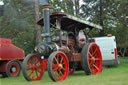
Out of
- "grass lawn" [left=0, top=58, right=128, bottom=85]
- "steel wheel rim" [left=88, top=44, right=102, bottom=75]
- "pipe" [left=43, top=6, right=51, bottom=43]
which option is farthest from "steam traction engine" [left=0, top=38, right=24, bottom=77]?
"steel wheel rim" [left=88, top=44, right=102, bottom=75]

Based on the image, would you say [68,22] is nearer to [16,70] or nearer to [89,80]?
[89,80]

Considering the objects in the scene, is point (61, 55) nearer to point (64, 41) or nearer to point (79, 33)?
point (64, 41)

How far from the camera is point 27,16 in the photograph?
595 inches

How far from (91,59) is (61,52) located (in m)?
1.70

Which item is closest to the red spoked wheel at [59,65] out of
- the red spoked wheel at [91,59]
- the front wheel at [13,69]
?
the red spoked wheel at [91,59]

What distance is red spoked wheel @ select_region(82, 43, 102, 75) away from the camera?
774 centimetres

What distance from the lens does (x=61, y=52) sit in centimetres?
689

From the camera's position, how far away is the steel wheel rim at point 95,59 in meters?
8.23

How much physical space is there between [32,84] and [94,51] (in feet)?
10.7

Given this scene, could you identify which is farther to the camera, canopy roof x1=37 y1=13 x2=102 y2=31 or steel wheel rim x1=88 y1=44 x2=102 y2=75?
steel wheel rim x1=88 y1=44 x2=102 y2=75

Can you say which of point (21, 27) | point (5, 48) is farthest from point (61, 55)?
point (21, 27)

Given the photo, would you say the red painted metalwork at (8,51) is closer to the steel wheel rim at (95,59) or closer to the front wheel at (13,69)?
the front wheel at (13,69)

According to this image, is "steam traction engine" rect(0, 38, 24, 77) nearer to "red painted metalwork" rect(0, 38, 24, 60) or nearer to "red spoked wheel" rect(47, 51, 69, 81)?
"red painted metalwork" rect(0, 38, 24, 60)

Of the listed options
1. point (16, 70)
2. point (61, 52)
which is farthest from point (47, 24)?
point (16, 70)
